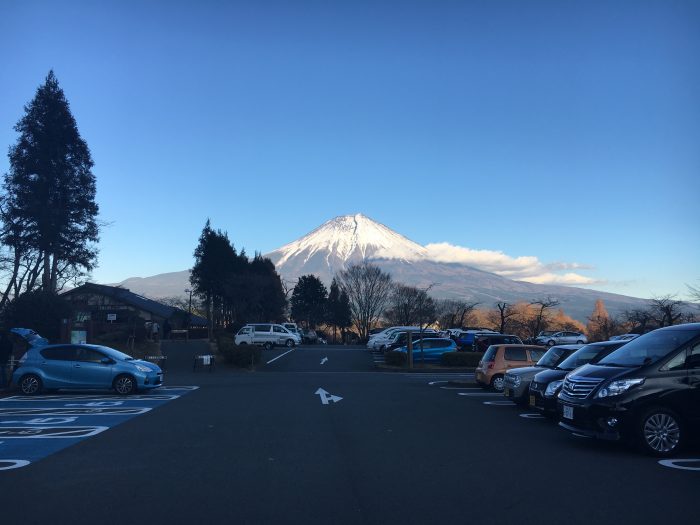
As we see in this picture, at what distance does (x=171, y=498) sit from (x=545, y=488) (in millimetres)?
3881

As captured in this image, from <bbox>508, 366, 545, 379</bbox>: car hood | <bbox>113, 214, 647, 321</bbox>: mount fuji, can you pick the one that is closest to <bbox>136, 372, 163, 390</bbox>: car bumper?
<bbox>508, 366, 545, 379</bbox>: car hood

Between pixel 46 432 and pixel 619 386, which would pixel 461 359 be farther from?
pixel 46 432

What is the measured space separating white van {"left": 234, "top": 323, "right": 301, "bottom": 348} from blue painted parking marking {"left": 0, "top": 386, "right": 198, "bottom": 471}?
84.5ft

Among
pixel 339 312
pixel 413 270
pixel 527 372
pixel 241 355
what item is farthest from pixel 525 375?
pixel 413 270

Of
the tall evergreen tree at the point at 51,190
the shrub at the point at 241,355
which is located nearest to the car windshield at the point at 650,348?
the shrub at the point at 241,355

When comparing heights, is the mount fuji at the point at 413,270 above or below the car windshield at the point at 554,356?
above

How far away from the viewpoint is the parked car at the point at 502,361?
1822 centimetres

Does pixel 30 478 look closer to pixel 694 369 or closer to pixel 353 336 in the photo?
pixel 694 369

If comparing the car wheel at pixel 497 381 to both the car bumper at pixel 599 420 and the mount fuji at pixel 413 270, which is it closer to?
the car bumper at pixel 599 420

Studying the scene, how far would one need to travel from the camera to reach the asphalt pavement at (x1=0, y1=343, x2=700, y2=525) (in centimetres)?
591

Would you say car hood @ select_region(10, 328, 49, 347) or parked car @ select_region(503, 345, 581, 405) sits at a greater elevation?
car hood @ select_region(10, 328, 49, 347)

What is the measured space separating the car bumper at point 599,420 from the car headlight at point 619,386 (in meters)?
0.18

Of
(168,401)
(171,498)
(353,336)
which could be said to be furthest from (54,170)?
(353,336)

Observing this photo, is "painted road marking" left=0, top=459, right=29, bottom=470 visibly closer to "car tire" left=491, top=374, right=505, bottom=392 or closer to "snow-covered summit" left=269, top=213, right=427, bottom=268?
"car tire" left=491, top=374, right=505, bottom=392
